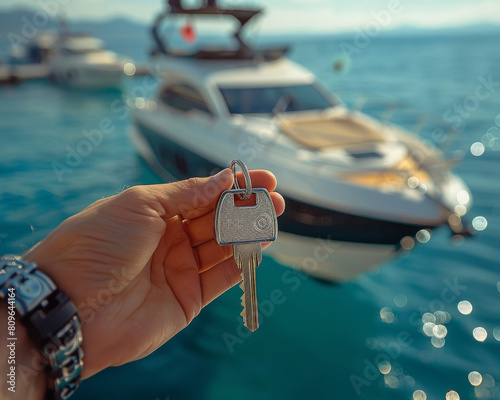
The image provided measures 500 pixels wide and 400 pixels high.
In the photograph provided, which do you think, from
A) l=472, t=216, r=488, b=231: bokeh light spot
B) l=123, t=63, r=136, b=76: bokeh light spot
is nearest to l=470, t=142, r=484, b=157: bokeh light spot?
l=472, t=216, r=488, b=231: bokeh light spot

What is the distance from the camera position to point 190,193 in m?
1.60

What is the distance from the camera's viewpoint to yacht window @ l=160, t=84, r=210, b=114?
5.90 m

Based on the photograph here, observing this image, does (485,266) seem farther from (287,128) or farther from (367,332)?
(287,128)

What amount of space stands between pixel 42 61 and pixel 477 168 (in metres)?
29.4

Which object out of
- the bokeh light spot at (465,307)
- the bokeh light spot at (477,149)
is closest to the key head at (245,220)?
the bokeh light spot at (465,307)

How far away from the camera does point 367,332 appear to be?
416 centimetres

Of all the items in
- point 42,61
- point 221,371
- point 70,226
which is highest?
point 70,226

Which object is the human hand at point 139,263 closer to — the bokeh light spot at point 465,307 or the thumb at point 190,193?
the thumb at point 190,193

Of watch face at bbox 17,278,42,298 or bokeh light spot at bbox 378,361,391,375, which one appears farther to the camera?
bokeh light spot at bbox 378,361,391,375

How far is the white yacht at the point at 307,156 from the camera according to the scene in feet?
13.3

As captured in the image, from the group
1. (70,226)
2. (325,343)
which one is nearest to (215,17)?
(325,343)

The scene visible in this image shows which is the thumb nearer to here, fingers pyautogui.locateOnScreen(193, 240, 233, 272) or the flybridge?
fingers pyautogui.locateOnScreen(193, 240, 233, 272)

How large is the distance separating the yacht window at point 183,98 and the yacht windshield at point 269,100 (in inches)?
16.7

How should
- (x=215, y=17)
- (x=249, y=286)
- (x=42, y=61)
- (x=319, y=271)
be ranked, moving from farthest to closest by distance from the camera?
(x=42, y=61) → (x=215, y=17) → (x=319, y=271) → (x=249, y=286)
